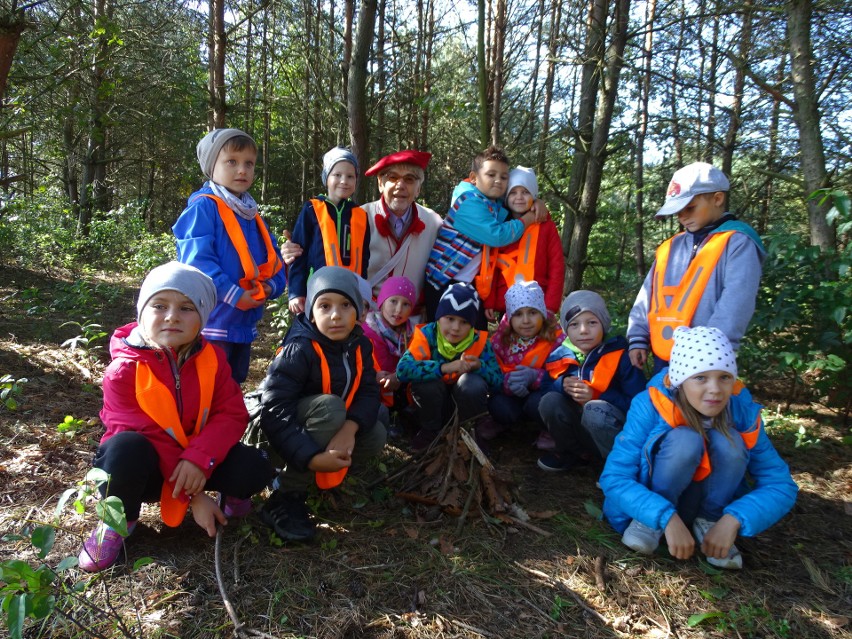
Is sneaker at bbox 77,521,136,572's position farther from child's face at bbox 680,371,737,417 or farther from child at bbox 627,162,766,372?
child at bbox 627,162,766,372

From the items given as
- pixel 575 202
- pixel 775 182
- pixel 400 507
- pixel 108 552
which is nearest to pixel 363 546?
pixel 400 507

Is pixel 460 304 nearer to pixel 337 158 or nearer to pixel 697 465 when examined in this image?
pixel 337 158

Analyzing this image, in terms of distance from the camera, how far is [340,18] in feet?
35.2

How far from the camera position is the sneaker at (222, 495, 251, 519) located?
2.68 meters

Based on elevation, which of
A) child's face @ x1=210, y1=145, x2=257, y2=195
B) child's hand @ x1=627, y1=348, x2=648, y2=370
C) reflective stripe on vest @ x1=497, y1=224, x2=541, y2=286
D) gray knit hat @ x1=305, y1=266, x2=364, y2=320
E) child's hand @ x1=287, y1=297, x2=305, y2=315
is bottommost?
child's hand @ x1=627, y1=348, x2=648, y2=370

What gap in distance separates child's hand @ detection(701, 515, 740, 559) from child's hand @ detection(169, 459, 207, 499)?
91.8 inches

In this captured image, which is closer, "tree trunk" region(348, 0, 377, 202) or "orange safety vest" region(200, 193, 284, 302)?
"orange safety vest" region(200, 193, 284, 302)

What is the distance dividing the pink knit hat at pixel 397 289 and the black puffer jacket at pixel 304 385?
853 millimetres

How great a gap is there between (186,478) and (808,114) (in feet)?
16.6

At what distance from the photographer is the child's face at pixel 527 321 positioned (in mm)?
3713

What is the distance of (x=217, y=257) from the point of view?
322 centimetres

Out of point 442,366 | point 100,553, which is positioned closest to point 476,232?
point 442,366

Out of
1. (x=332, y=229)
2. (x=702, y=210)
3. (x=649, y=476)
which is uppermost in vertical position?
(x=702, y=210)

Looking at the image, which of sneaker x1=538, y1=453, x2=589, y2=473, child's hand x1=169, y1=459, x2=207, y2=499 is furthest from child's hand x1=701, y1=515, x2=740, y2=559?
child's hand x1=169, y1=459, x2=207, y2=499
